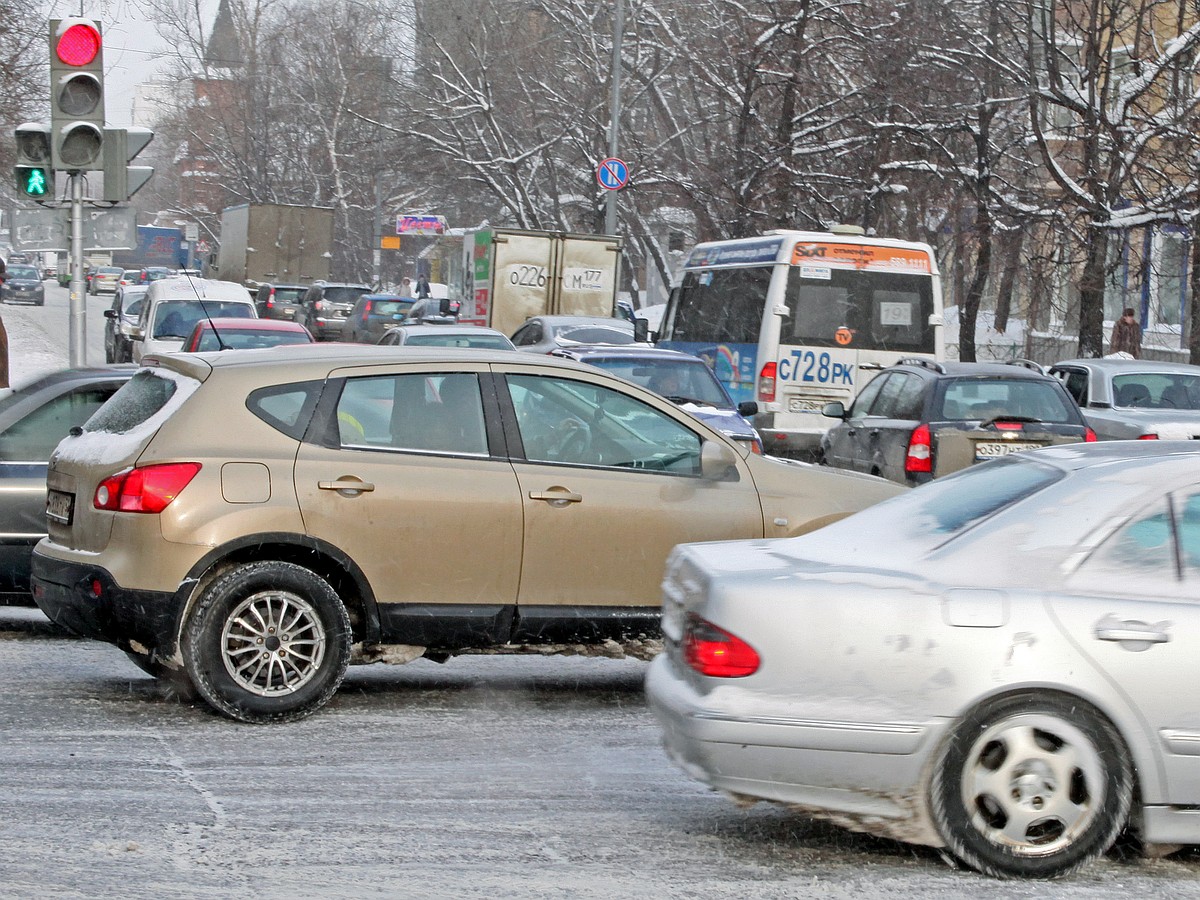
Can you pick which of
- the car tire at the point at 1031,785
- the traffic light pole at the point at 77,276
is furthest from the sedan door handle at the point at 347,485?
the traffic light pole at the point at 77,276

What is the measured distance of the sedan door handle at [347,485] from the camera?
6.86 metres

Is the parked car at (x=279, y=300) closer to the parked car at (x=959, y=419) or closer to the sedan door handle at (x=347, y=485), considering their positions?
the parked car at (x=959, y=419)

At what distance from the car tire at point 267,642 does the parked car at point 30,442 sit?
7.03 feet

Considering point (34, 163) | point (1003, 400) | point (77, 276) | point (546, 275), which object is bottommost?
point (1003, 400)

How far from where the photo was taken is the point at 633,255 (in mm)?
48438

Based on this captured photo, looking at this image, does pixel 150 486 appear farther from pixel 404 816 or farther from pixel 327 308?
pixel 327 308

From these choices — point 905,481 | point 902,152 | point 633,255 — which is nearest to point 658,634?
point 905,481

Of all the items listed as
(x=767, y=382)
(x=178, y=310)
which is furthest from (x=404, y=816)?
(x=178, y=310)

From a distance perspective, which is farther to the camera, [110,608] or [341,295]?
[341,295]

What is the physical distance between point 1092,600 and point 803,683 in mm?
885

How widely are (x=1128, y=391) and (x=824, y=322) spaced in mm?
4246

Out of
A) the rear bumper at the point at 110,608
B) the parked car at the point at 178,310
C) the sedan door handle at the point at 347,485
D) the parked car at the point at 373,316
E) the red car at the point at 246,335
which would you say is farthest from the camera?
the parked car at the point at 373,316

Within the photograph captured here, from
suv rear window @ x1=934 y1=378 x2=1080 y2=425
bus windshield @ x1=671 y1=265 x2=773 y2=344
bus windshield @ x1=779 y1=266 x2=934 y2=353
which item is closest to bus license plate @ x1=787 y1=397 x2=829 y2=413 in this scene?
bus windshield @ x1=779 y1=266 x2=934 y2=353

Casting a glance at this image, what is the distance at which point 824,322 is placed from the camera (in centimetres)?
1895
